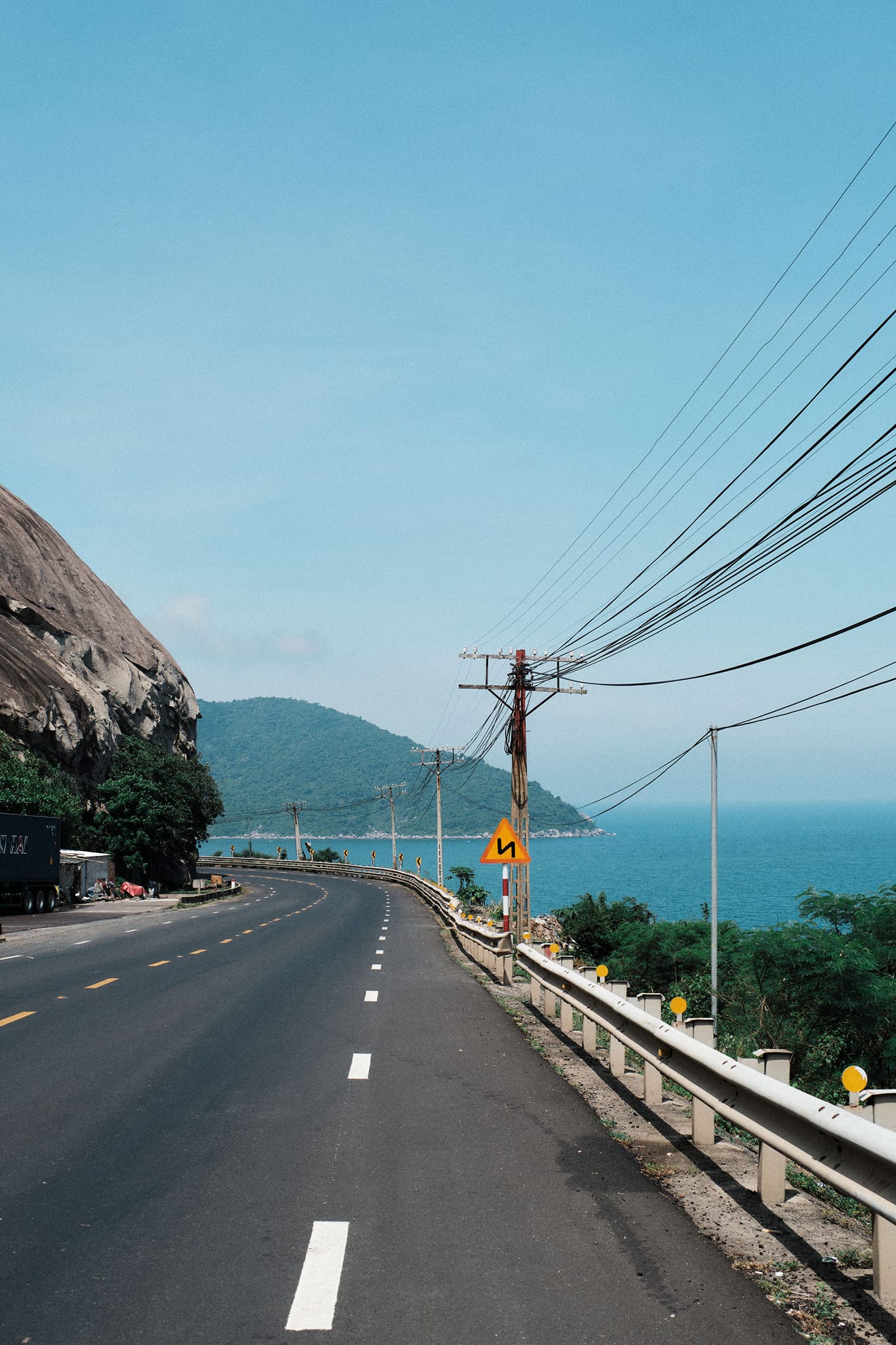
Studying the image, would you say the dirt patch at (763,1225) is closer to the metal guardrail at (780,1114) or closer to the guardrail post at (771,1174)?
the guardrail post at (771,1174)

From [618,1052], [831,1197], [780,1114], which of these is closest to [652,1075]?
[618,1052]

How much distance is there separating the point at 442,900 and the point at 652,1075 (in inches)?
1453

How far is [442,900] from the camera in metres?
45.2

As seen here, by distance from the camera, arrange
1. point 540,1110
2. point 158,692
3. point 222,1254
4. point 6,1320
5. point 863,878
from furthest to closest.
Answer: point 863,878 → point 158,692 → point 540,1110 → point 222,1254 → point 6,1320

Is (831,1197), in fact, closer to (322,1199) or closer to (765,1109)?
(765,1109)

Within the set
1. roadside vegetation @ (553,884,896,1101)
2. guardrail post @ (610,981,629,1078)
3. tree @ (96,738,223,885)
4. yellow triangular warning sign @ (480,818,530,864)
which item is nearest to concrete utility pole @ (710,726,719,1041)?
roadside vegetation @ (553,884,896,1101)

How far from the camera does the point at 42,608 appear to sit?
7612 centimetres

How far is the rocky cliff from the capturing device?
213 feet

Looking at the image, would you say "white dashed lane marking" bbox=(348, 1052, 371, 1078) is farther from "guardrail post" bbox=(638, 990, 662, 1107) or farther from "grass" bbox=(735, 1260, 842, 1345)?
"grass" bbox=(735, 1260, 842, 1345)

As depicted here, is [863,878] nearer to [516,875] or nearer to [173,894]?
[173,894]

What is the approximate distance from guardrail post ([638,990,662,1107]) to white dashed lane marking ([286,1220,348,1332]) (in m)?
3.52

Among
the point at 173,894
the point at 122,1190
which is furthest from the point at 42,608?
the point at 122,1190

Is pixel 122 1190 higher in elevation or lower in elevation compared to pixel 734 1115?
lower

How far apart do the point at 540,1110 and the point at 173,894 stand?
6613 centimetres
